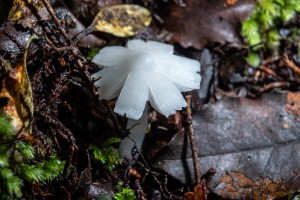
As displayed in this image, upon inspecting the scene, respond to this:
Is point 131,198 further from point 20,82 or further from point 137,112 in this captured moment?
point 20,82

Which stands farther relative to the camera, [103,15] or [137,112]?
[103,15]

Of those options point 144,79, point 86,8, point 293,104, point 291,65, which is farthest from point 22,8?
point 291,65

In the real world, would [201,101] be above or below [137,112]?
below

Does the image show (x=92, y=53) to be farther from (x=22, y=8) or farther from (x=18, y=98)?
(x=18, y=98)

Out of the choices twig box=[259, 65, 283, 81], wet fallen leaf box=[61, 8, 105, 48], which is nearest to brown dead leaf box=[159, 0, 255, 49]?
twig box=[259, 65, 283, 81]

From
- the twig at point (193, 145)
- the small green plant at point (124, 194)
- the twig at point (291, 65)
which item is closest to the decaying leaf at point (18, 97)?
the small green plant at point (124, 194)

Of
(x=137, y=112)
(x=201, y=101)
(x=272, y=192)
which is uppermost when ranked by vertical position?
(x=137, y=112)

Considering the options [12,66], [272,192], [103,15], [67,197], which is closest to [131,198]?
[67,197]
